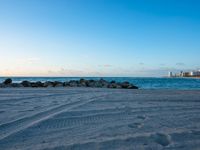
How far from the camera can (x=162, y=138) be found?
2660 millimetres

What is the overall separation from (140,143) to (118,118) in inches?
52.8

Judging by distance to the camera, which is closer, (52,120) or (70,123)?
(70,123)

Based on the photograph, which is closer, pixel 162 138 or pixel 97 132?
pixel 162 138

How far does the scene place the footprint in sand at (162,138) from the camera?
251cm

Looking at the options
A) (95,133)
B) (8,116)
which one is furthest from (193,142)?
(8,116)

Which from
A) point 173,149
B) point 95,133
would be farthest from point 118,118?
point 173,149

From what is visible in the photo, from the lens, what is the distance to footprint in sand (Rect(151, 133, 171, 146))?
251 centimetres

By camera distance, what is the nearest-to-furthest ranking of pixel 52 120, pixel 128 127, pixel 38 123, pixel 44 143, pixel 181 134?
1. pixel 44 143
2. pixel 181 134
3. pixel 128 127
4. pixel 38 123
5. pixel 52 120

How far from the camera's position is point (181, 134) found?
2.84 m

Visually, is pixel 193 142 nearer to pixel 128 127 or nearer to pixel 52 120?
pixel 128 127

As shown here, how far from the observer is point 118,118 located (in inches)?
151

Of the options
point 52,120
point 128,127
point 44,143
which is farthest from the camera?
point 52,120

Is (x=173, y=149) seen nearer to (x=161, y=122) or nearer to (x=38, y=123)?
(x=161, y=122)

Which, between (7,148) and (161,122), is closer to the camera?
(7,148)
